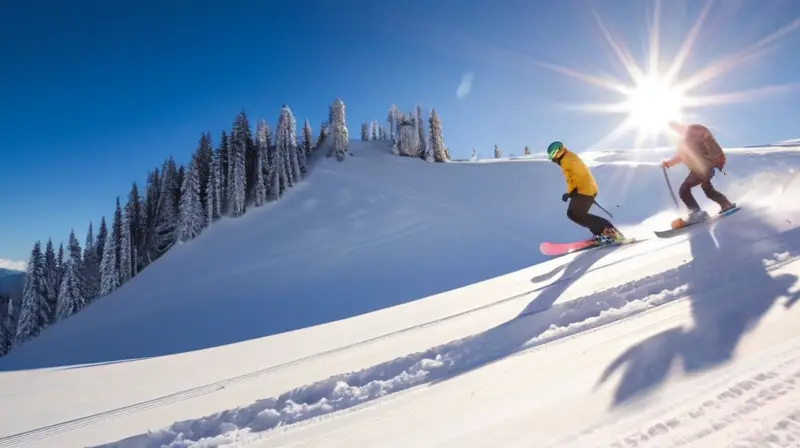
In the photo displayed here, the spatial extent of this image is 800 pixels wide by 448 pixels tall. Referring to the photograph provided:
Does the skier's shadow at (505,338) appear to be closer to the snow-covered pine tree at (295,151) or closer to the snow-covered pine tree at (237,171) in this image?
the snow-covered pine tree at (237,171)

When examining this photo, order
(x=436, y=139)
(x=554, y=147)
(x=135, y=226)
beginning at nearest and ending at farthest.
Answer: (x=554, y=147) < (x=135, y=226) < (x=436, y=139)

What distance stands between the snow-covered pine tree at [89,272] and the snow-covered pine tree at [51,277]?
2.45 ft

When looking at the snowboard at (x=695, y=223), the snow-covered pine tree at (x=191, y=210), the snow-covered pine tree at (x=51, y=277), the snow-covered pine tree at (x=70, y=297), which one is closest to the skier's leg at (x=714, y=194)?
the snowboard at (x=695, y=223)

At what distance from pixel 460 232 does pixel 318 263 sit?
8404mm

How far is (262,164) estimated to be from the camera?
108ft

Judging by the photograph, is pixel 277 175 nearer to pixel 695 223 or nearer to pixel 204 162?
pixel 204 162

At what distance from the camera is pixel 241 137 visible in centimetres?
3466

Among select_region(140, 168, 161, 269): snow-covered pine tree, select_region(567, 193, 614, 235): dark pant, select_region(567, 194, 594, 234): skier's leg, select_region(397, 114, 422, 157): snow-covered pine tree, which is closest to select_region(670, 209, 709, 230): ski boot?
select_region(567, 193, 614, 235): dark pant

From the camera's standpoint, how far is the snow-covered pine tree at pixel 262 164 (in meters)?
31.2

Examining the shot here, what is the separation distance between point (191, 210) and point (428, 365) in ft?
98.6

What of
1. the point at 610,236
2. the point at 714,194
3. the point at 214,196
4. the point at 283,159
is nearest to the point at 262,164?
the point at 283,159

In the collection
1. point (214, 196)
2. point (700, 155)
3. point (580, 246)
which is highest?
point (214, 196)

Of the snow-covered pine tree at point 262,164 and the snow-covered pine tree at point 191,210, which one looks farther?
the snow-covered pine tree at point 262,164

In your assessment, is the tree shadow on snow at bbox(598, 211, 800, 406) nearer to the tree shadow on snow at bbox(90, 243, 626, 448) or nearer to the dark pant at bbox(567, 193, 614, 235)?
the tree shadow on snow at bbox(90, 243, 626, 448)
